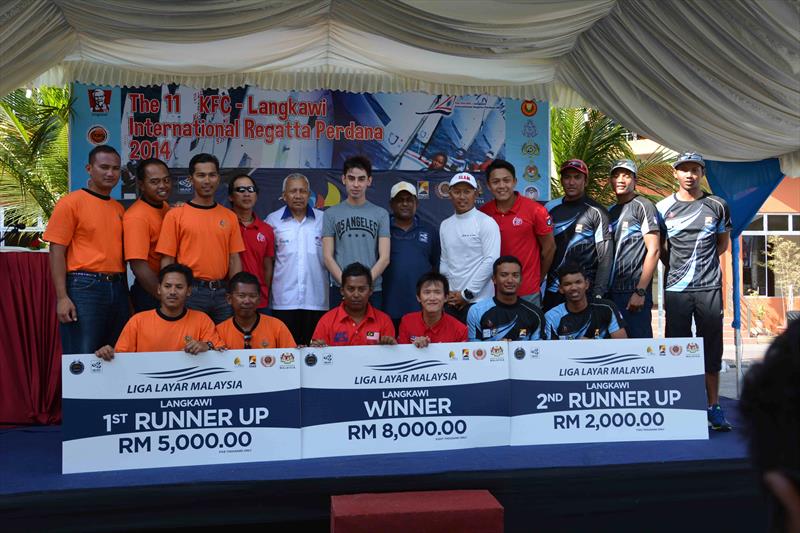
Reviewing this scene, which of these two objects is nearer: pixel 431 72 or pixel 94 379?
pixel 94 379

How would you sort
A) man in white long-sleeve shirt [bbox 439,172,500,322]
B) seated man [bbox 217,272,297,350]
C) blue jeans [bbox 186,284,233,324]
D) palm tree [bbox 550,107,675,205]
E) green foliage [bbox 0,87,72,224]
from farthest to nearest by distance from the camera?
1. palm tree [bbox 550,107,675,205]
2. green foliage [bbox 0,87,72,224]
3. man in white long-sleeve shirt [bbox 439,172,500,322]
4. blue jeans [bbox 186,284,233,324]
5. seated man [bbox 217,272,297,350]

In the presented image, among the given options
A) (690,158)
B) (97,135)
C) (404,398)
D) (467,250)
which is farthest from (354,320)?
(97,135)

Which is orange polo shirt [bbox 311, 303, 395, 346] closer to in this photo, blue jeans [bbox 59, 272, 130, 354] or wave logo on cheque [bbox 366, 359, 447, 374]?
wave logo on cheque [bbox 366, 359, 447, 374]

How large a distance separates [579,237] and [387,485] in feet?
8.56

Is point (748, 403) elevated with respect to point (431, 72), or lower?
lower

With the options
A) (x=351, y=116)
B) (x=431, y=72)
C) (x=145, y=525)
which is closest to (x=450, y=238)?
(x=431, y=72)

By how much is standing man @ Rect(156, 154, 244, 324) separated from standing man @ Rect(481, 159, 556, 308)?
6.17 feet

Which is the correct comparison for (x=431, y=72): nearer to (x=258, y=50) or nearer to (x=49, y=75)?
(x=258, y=50)

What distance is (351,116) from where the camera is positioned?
7.26m

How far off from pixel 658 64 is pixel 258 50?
8.72ft

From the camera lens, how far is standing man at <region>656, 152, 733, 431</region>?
5262 millimetres

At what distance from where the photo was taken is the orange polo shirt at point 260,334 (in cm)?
455

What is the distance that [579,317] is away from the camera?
4.91 metres

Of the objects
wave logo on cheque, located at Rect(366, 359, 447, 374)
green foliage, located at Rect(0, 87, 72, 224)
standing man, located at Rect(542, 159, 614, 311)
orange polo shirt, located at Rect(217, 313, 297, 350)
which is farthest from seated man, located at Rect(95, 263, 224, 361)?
green foliage, located at Rect(0, 87, 72, 224)
